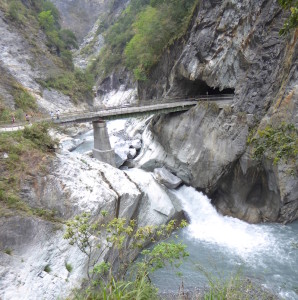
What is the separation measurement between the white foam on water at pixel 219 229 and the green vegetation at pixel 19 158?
410 inches

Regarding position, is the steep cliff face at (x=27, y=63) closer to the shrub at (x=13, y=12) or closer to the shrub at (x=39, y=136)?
the shrub at (x=13, y=12)

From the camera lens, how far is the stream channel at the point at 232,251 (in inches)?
465

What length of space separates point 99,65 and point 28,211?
71971 millimetres

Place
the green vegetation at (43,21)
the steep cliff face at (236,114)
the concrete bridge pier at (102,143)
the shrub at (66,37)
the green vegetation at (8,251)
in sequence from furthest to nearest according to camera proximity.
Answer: the shrub at (66,37)
the green vegetation at (43,21)
the concrete bridge pier at (102,143)
the steep cliff face at (236,114)
the green vegetation at (8,251)

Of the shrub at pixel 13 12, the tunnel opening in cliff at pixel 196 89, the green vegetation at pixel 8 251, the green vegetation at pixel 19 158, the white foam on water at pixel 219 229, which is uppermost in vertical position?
the shrub at pixel 13 12

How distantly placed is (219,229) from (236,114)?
334 inches

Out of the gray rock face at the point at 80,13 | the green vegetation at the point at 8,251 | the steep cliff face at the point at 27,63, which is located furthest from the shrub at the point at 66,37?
the green vegetation at the point at 8,251

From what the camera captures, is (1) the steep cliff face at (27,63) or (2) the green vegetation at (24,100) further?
(1) the steep cliff face at (27,63)

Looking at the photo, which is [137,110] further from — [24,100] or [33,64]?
[33,64]

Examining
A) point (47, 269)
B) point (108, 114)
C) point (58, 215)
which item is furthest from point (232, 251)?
point (108, 114)

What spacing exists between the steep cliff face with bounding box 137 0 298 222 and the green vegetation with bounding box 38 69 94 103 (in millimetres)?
27100

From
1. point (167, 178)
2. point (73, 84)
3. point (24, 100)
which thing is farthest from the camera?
point (73, 84)

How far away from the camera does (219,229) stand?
54.9ft

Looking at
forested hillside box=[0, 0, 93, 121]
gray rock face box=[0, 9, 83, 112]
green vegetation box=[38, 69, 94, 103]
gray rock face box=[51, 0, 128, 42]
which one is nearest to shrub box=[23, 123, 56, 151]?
forested hillside box=[0, 0, 93, 121]
